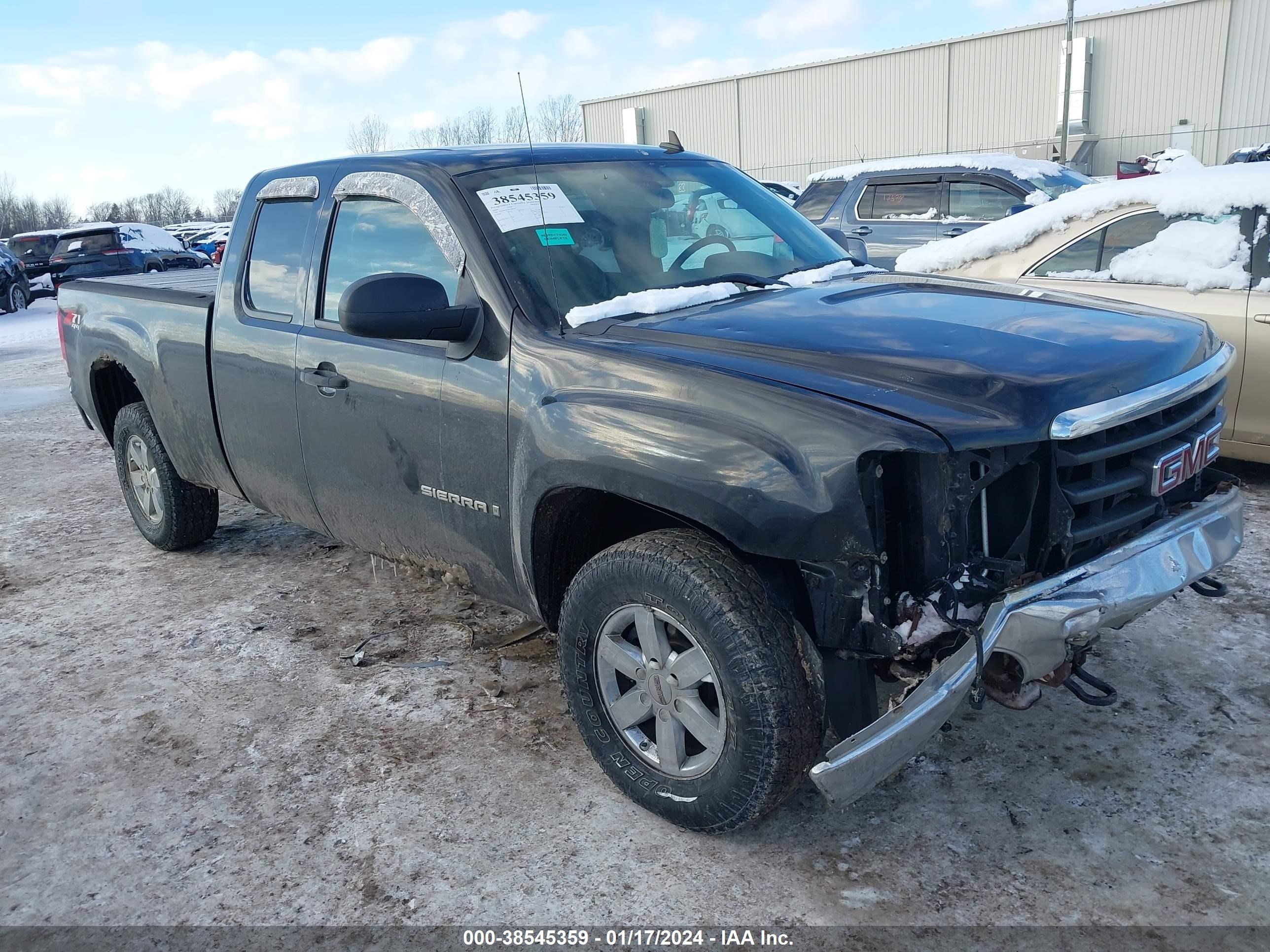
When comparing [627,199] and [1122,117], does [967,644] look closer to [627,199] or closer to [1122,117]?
[627,199]

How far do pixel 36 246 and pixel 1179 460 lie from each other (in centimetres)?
2436

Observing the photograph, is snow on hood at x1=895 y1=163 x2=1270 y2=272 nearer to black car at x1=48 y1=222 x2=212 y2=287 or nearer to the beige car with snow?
the beige car with snow

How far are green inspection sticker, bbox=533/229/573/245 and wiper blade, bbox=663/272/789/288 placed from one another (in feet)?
1.13

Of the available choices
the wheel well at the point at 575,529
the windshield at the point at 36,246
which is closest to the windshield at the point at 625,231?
the wheel well at the point at 575,529

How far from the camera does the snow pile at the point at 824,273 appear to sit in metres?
3.63

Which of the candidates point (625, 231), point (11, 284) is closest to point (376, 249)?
point (625, 231)

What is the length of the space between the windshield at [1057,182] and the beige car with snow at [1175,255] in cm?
421

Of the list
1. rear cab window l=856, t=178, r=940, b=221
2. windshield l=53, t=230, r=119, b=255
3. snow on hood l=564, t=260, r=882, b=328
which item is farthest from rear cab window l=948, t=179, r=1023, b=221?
windshield l=53, t=230, r=119, b=255

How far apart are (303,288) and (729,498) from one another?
2.18 metres

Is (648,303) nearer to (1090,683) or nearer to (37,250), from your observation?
(1090,683)

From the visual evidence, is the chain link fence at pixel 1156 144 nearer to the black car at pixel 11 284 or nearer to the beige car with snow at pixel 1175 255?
the black car at pixel 11 284

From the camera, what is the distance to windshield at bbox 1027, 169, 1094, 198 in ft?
33.0

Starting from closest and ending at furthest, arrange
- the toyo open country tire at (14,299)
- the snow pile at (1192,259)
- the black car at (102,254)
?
the snow pile at (1192,259) → the toyo open country tire at (14,299) → the black car at (102,254)

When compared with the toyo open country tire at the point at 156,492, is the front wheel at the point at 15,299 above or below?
below
